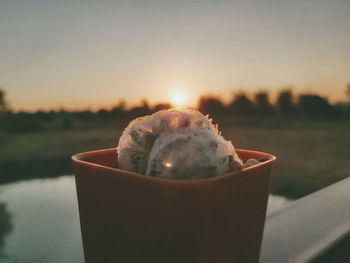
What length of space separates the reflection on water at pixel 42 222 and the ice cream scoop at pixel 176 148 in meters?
0.20

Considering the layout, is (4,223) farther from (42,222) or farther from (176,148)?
(176,148)

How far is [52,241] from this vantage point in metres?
1.06

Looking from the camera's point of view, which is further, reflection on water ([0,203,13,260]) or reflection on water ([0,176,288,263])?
reflection on water ([0,203,13,260])

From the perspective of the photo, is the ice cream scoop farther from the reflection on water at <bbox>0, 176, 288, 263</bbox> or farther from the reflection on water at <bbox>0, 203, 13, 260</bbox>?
the reflection on water at <bbox>0, 203, 13, 260</bbox>

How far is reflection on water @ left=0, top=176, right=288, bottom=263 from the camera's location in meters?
0.89

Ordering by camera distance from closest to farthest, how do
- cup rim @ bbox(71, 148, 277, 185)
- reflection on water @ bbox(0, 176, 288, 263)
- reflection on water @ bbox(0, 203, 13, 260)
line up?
cup rim @ bbox(71, 148, 277, 185) → reflection on water @ bbox(0, 176, 288, 263) → reflection on water @ bbox(0, 203, 13, 260)

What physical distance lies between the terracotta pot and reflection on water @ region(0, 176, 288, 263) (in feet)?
0.51

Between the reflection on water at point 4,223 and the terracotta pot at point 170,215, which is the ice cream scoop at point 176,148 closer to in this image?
the terracotta pot at point 170,215

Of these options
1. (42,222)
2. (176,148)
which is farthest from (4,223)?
(176,148)

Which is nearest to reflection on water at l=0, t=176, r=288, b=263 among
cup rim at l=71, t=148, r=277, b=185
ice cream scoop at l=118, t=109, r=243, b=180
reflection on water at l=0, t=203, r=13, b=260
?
reflection on water at l=0, t=203, r=13, b=260

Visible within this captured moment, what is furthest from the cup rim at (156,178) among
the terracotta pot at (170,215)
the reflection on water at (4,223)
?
the reflection on water at (4,223)

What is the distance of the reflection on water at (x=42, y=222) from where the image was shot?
890 mm

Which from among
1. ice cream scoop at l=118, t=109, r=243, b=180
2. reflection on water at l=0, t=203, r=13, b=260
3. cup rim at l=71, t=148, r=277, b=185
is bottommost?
reflection on water at l=0, t=203, r=13, b=260

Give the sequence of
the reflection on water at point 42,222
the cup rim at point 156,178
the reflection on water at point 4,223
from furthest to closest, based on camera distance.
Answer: the reflection on water at point 4,223 < the reflection on water at point 42,222 < the cup rim at point 156,178
